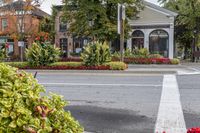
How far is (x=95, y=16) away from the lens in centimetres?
3141

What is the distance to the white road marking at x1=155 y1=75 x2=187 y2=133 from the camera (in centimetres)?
654

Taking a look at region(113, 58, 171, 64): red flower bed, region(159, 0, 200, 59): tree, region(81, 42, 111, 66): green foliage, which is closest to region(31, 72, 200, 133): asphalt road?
region(81, 42, 111, 66): green foliage

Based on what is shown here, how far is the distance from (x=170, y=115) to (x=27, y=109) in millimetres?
5526

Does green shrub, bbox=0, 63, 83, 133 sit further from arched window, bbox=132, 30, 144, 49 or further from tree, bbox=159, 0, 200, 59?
tree, bbox=159, 0, 200, 59

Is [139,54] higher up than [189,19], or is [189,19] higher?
[189,19]

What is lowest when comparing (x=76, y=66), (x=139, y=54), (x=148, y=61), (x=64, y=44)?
(x=76, y=66)

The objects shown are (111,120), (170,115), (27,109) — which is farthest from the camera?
(170,115)

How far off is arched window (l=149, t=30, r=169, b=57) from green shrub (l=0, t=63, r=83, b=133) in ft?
111

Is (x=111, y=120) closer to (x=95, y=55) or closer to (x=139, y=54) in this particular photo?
(x=95, y=55)

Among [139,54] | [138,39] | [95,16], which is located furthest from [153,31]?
[139,54]

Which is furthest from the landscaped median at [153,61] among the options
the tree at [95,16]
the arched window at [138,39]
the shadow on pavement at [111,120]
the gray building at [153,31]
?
the shadow on pavement at [111,120]

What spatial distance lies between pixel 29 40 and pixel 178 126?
38.4m

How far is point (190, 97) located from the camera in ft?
35.6

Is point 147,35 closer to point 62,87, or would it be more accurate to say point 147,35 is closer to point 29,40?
point 29,40
